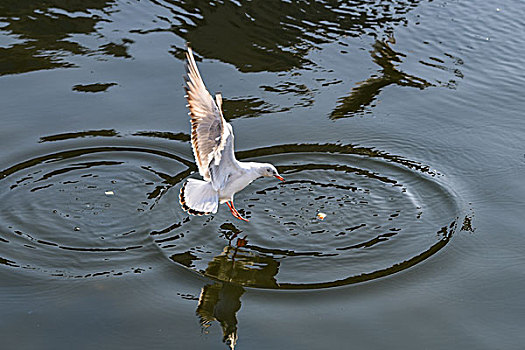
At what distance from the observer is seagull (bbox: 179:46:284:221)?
6.29 metres

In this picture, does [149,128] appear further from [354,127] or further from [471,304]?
[471,304]

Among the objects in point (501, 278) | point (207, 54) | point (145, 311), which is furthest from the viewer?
point (207, 54)

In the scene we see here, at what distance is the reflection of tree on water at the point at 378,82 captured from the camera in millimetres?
8906

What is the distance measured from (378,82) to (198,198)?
12.0 ft

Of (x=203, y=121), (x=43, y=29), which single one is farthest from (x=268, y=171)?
(x=43, y=29)

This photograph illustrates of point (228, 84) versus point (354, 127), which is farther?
point (228, 84)

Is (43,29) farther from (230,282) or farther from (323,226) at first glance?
(230,282)

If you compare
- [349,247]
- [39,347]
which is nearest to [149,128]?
[349,247]

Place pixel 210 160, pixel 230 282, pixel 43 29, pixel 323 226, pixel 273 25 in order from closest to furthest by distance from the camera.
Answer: pixel 230 282
pixel 210 160
pixel 323 226
pixel 43 29
pixel 273 25

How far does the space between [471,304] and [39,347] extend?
316 cm

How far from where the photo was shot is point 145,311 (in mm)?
5812

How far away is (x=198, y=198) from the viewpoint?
6617mm

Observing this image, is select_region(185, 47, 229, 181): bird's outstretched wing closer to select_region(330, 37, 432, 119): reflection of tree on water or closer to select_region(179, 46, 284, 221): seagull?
select_region(179, 46, 284, 221): seagull

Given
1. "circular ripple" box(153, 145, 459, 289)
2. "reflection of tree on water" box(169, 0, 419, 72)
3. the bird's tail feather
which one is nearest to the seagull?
the bird's tail feather
